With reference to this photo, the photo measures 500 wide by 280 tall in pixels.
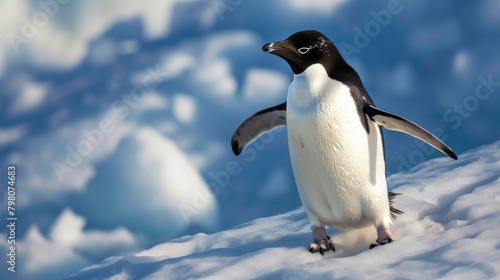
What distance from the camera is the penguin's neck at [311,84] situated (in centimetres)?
351

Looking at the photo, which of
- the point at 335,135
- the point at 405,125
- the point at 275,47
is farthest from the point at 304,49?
the point at 405,125

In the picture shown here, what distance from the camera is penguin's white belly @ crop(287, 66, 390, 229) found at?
138 inches

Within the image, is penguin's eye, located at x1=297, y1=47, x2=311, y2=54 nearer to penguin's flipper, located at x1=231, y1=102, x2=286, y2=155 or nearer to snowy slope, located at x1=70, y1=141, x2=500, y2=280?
penguin's flipper, located at x1=231, y1=102, x2=286, y2=155

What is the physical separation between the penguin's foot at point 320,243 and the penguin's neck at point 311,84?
78 cm

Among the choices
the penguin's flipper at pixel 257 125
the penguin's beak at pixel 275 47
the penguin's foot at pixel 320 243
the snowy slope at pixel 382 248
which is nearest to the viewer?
the snowy slope at pixel 382 248

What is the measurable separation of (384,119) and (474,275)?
3.62ft

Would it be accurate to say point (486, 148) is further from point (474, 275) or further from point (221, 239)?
point (474, 275)

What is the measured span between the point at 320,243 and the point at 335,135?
0.66 metres

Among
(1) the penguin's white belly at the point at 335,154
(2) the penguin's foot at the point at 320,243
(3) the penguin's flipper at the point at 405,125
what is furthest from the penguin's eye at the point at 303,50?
(2) the penguin's foot at the point at 320,243

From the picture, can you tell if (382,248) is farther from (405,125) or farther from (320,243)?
(405,125)

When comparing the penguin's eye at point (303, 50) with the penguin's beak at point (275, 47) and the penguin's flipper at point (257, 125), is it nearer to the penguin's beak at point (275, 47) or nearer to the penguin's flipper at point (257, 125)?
the penguin's beak at point (275, 47)

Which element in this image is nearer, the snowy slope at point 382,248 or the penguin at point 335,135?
the snowy slope at point 382,248

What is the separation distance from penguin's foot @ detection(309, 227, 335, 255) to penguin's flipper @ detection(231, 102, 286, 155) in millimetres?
728

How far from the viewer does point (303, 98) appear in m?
3.55
